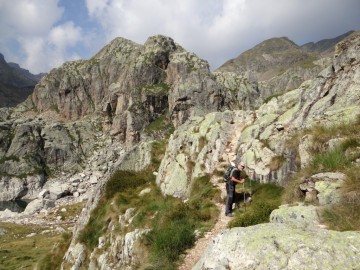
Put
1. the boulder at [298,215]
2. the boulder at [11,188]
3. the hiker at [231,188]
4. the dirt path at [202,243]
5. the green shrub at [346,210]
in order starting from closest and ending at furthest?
the green shrub at [346,210] < the boulder at [298,215] < the dirt path at [202,243] < the hiker at [231,188] < the boulder at [11,188]

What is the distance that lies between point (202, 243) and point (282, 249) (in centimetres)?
824

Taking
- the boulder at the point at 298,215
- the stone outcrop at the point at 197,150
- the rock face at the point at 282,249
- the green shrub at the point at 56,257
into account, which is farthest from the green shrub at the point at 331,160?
the green shrub at the point at 56,257

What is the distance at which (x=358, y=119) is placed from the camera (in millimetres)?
18016

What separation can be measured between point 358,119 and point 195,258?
11.2 meters

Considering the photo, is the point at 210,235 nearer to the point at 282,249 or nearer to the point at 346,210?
the point at 346,210

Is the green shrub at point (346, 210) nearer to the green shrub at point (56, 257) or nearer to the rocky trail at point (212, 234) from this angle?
the rocky trail at point (212, 234)

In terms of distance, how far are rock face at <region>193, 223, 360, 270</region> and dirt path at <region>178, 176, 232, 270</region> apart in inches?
208

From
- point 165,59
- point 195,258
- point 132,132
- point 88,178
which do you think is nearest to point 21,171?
point 88,178

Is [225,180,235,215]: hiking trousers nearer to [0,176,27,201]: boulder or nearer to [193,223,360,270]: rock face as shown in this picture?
[193,223,360,270]: rock face

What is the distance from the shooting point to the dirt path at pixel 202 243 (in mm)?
15665

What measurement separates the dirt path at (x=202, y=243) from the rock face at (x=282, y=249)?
17.3 feet

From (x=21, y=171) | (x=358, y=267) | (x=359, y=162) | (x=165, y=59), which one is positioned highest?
(x=165, y=59)

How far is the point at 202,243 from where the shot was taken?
673 inches

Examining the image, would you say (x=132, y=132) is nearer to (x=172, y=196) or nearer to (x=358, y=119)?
(x=172, y=196)
